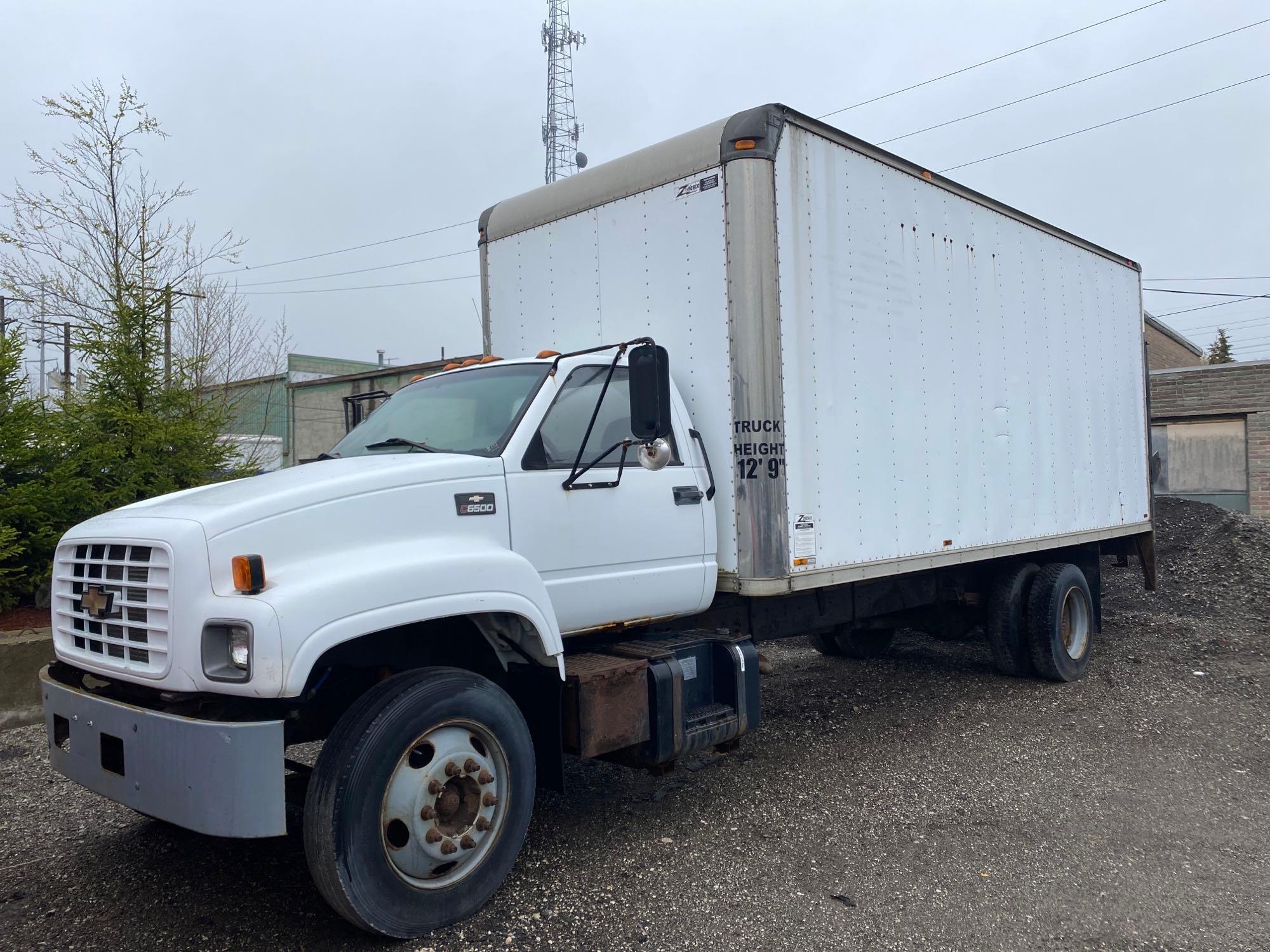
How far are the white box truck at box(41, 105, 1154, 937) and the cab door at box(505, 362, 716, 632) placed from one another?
17 mm

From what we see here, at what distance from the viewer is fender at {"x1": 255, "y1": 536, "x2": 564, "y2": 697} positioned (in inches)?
131

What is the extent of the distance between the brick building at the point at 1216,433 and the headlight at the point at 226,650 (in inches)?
792

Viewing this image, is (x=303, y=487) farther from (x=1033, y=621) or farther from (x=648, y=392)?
(x=1033, y=621)

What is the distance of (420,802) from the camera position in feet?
12.1

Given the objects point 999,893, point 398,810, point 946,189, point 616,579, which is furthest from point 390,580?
point 946,189

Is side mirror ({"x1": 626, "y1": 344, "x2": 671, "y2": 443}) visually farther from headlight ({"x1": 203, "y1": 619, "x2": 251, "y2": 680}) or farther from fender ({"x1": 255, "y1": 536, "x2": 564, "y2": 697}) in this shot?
headlight ({"x1": 203, "y1": 619, "x2": 251, "y2": 680})

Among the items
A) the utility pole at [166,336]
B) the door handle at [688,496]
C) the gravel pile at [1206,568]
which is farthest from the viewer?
the gravel pile at [1206,568]

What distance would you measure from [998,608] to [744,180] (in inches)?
185

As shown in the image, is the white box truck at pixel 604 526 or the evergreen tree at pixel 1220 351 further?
the evergreen tree at pixel 1220 351

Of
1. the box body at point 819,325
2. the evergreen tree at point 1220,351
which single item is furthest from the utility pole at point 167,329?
the evergreen tree at point 1220,351

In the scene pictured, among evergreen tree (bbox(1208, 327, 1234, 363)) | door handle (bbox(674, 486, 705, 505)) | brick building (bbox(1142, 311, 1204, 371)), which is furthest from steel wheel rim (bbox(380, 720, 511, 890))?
evergreen tree (bbox(1208, 327, 1234, 363))

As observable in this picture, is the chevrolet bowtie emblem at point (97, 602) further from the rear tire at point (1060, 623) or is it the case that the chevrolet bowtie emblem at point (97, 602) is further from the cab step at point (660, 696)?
the rear tire at point (1060, 623)

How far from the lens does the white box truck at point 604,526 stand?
3.49 metres

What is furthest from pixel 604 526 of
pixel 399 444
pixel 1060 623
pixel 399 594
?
pixel 1060 623
